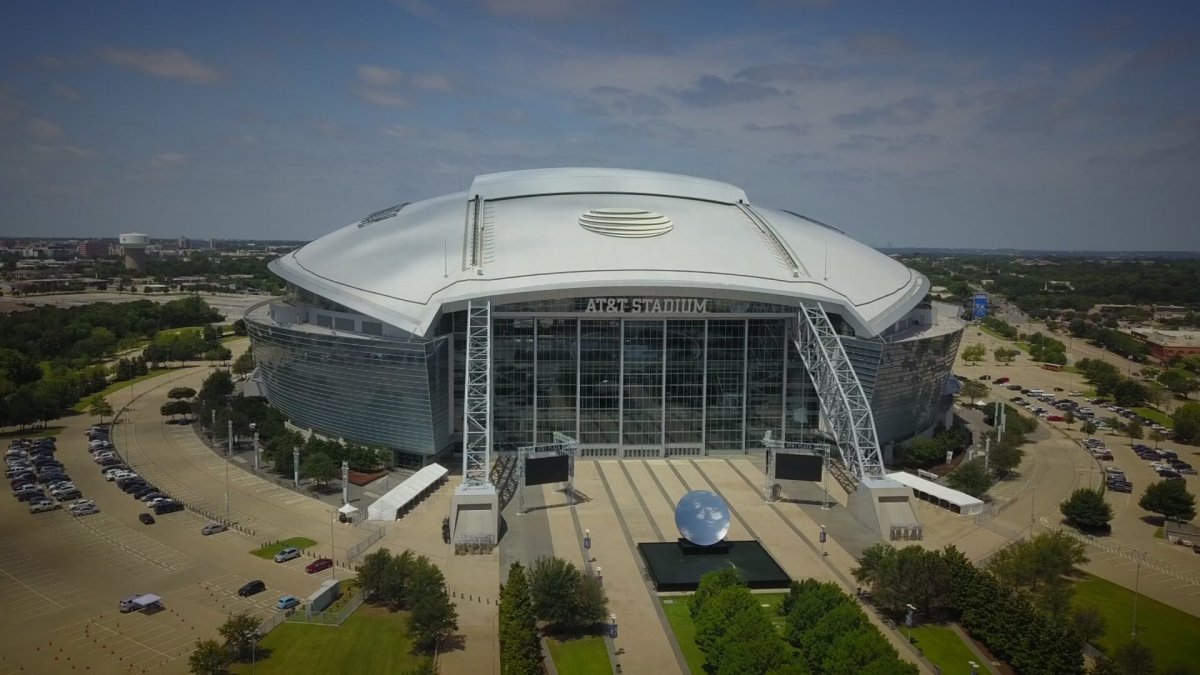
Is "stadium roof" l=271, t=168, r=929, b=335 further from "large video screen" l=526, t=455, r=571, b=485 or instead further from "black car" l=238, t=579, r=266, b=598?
"black car" l=238, t=579, r=266, b=598

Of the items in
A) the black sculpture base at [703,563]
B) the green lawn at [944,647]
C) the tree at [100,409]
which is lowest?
the green lawn at [944,647]

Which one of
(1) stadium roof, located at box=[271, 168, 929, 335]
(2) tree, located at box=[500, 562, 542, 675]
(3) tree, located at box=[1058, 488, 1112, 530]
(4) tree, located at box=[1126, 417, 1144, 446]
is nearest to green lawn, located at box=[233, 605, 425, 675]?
(2) tree, located at box=[500, 562, 542, 675]

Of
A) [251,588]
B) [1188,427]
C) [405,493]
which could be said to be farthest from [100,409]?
[1188,427]

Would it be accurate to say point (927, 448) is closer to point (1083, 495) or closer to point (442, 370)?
point (1083, 495)

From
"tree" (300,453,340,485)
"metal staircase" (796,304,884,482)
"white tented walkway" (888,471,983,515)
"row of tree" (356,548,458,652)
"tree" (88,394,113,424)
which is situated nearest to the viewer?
"row of tree" (356,548,458,652)

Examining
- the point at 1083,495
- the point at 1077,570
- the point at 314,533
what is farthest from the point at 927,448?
the point at 314,533

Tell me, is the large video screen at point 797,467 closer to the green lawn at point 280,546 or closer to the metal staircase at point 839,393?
the metal staircase at point 839,393

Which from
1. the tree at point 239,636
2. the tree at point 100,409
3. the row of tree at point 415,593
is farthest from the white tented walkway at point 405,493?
the tree at point 100,409
